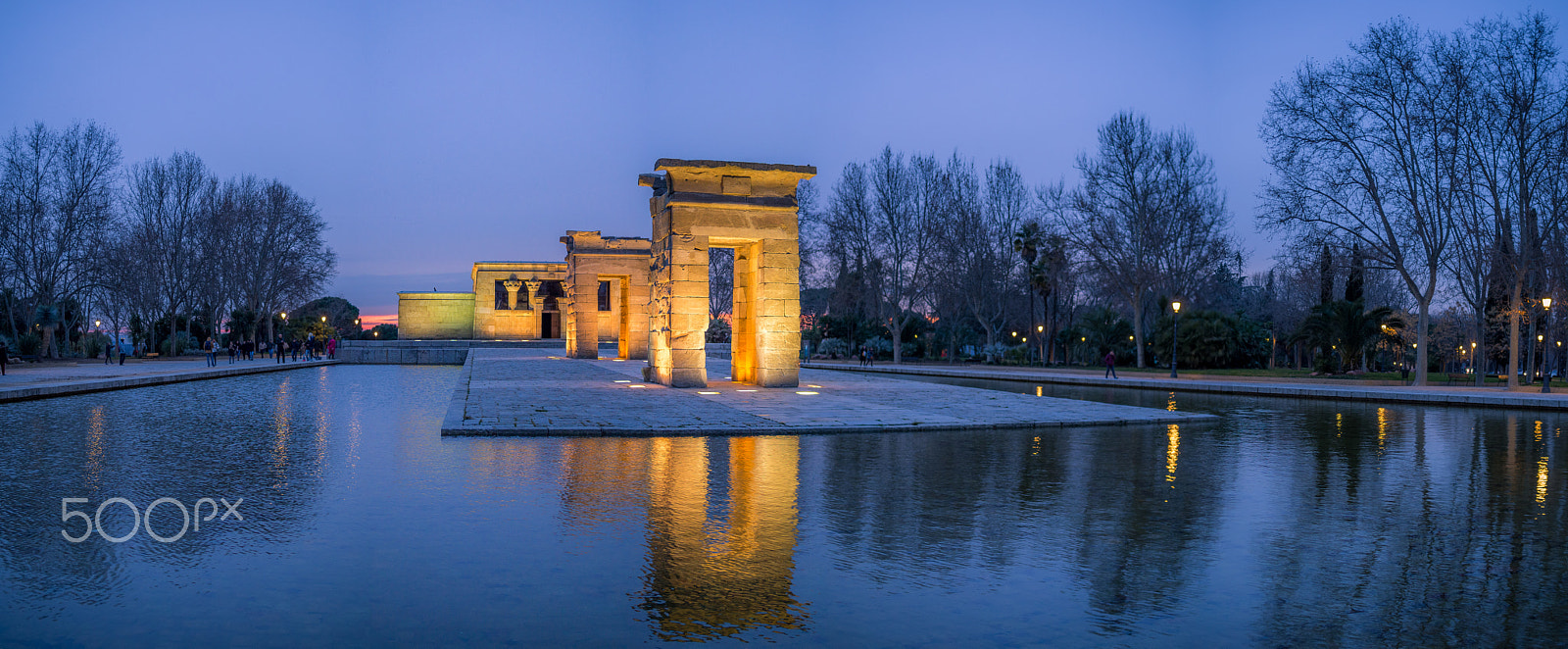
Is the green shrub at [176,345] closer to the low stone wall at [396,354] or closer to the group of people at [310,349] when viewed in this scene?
the group of people at [310,349]

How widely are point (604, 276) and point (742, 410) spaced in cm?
2484

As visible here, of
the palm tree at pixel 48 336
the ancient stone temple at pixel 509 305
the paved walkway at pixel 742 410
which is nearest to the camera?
the paved walkway at pixel 742 410

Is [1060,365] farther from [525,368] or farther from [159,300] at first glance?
[159,300]

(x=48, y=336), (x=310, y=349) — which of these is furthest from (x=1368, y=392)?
(x=48, y=336)

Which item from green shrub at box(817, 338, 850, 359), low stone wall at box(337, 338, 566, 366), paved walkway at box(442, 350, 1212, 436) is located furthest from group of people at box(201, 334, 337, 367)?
green shrub at box(817, 338, 850, 359)

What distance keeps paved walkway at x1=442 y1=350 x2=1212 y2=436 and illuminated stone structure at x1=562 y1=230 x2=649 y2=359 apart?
51.8 feet

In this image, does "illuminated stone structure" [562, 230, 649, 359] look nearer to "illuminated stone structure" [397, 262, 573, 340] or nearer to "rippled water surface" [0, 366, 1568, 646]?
"illuminated stone structure" [397, 262, 573, 340]

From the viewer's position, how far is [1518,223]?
89.6 feet

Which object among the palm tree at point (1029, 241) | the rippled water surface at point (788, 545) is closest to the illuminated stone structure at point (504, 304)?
the palm tree at point (1029, 241)

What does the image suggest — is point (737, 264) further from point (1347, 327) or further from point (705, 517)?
point (1347, 327)

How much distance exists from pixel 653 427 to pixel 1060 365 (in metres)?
36.1

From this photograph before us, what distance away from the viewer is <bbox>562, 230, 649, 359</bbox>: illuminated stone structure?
37875 mm

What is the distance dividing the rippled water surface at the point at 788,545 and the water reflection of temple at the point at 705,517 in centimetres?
3

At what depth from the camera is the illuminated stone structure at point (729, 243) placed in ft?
67.1
